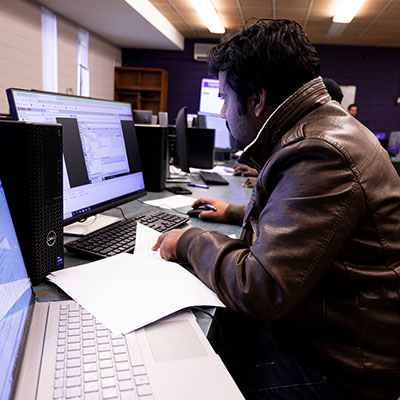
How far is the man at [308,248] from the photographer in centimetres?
68

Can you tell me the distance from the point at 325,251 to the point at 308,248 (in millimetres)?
35

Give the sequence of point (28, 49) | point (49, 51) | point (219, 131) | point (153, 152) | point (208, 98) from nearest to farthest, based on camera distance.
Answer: point (153, 152), point (219, 131), point (28, 49), point (49, 51), point (208, 98)

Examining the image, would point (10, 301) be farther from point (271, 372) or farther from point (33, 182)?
point (271, 372)

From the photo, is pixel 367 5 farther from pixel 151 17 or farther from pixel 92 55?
pixel 92 55

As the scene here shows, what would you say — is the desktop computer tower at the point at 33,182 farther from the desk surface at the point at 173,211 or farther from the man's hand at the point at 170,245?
the man's hand at the point at 170,245

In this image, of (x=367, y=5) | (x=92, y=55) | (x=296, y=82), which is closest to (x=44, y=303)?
(x=296, y=82)

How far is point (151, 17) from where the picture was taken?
5.90 meters

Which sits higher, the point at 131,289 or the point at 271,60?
the point at 271,60

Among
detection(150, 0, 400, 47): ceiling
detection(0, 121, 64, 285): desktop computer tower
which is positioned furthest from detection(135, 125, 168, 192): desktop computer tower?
detection(150, 0, 400, 47): ceiling

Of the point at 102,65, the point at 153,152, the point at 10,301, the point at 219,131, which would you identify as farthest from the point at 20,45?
the point at 10,301

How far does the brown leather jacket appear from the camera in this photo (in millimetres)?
680

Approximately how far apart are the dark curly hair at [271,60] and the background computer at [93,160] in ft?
1.40

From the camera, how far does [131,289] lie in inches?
28.8

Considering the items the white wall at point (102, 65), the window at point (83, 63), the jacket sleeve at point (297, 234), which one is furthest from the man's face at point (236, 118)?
the white wall at point (102, 65)
